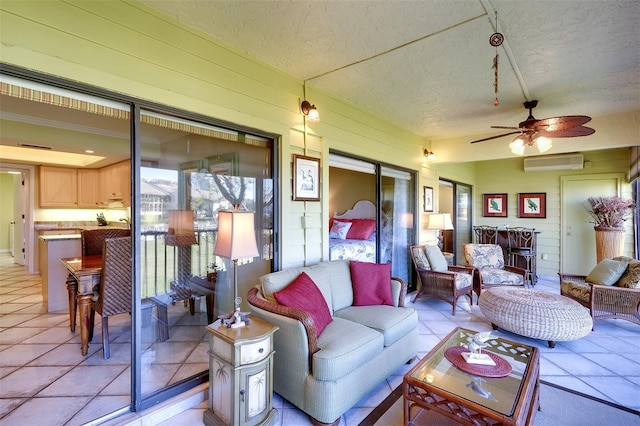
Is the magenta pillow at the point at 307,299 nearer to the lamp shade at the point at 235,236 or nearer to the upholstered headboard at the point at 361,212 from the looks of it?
the lamp shade at the point at 235,236

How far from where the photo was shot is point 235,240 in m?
1.98

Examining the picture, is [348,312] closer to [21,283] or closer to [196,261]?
[196,261]

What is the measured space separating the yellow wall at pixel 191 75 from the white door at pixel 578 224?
15.9ft

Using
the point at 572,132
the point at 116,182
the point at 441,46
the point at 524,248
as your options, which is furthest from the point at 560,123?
the point at 116,182

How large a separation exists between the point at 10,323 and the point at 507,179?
362 inches

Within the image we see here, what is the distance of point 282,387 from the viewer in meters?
2.12

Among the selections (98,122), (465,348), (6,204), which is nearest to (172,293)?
(465,348)

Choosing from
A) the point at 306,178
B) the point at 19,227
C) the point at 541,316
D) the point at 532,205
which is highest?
the point at 306,178

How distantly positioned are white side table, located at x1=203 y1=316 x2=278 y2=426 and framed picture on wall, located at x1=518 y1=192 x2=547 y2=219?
7.01 m

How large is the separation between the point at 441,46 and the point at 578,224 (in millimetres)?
6020

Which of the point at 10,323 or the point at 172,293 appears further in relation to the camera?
the point at 10,323

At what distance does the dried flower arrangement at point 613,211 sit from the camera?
5.20 m

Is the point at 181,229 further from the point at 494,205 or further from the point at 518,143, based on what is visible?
the point at 494,205

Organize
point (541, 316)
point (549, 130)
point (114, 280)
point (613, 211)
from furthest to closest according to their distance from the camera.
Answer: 1. point (613, 211)
2. point (541, 316)
3. point (549, 130)
4. point (114, 280)
